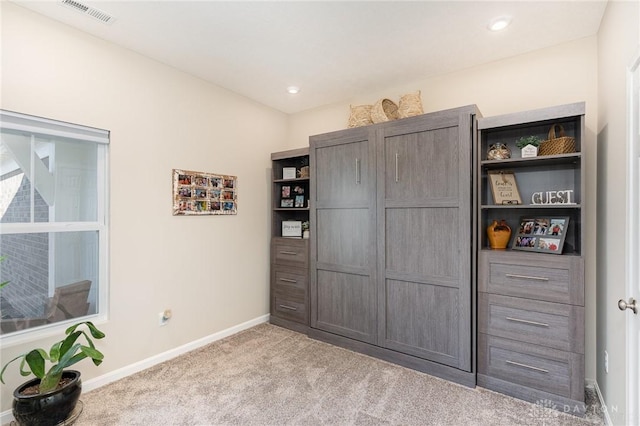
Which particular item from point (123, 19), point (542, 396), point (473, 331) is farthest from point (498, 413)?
point (123, 19)

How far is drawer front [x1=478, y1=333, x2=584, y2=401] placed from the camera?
2.02m

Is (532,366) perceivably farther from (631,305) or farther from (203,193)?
(203,193)

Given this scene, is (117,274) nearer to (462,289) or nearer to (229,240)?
(229,240)

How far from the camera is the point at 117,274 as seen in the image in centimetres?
246

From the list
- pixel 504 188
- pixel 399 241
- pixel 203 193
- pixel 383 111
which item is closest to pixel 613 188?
pixel 504 188

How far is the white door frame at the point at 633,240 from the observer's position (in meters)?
1.46

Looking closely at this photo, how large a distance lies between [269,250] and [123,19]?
2.56 meters

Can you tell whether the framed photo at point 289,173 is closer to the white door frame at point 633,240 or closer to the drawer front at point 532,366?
the drawer front at point 532,366

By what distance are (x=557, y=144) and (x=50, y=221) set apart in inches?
142

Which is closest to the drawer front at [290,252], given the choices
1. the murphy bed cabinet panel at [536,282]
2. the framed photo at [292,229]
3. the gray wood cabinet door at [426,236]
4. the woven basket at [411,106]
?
the framed photo at [292,229]

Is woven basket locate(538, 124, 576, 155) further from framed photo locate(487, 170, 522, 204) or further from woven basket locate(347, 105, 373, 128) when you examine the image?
woven basket locate(347, 105, 373, 128)

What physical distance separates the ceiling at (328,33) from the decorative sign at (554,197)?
118 centimetres

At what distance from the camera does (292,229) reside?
3.71 metres

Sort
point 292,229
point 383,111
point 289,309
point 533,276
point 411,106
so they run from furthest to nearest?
point 292,229 < point 289,309 < point 383,111 < point 411,106 < point 533,276
